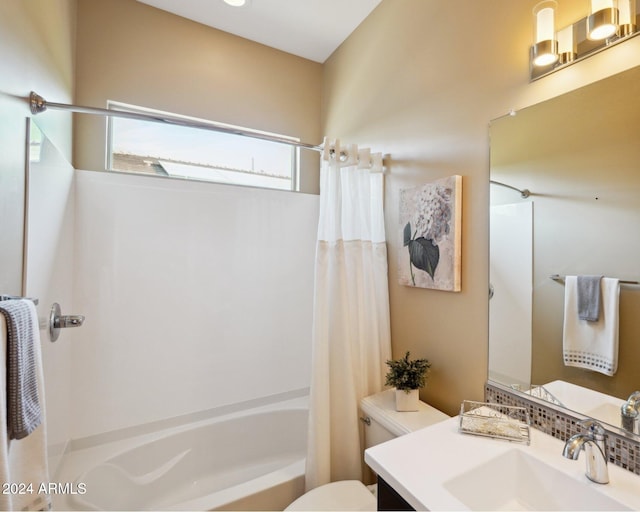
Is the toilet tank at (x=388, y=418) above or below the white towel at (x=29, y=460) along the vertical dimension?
below

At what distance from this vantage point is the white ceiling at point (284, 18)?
1919 mm

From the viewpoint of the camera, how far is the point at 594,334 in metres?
0.93

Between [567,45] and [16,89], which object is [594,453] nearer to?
[567,45]

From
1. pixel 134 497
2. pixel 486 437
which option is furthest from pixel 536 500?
pixel 134 497

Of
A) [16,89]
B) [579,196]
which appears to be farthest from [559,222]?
[16,89]

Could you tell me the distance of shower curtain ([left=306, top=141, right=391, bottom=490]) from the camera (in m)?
1.54

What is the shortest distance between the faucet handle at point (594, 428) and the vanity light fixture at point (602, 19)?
1116 millimetres

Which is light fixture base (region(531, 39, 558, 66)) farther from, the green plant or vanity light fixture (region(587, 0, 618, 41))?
the green plant

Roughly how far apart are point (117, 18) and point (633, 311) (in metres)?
2.91

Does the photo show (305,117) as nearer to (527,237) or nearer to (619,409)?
(527,237)

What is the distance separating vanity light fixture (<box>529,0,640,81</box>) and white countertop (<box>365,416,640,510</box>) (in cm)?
122

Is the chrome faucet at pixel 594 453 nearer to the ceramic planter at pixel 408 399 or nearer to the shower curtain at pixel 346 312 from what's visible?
the ceramic planter at pixel 408 399


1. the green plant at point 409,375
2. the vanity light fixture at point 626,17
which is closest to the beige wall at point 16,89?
the green plant at point 409,375

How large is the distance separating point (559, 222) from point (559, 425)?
67 cm
